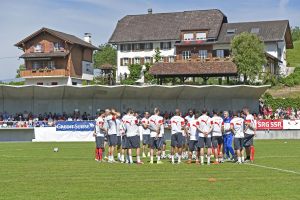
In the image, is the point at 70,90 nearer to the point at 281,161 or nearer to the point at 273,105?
the point at 273,105

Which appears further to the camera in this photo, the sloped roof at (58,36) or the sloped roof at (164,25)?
the sloped roof at (164,25)

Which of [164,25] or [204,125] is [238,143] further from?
[164,25]

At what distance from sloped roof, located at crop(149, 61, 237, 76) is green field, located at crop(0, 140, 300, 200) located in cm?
4867

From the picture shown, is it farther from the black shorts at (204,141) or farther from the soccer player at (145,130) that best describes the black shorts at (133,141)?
the black shorts at (204,141)

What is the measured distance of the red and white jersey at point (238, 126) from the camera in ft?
77.7

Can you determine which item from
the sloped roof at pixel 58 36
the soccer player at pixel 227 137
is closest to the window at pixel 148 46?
the sloped roof at pixel 58 36

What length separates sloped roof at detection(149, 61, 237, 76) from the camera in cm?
7138

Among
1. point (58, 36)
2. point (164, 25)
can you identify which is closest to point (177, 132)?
point (58, 36)

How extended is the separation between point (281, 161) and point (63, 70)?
213 feet

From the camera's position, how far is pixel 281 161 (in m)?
24.2

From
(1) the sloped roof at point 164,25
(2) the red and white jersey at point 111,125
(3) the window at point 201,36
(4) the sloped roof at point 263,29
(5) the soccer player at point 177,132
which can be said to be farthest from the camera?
(1) the sloped roof at point 164,25

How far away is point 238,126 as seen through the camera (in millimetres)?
23797

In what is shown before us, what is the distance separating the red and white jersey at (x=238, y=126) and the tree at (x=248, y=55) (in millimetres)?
52143

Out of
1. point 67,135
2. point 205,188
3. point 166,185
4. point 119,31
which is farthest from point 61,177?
point 119,31
